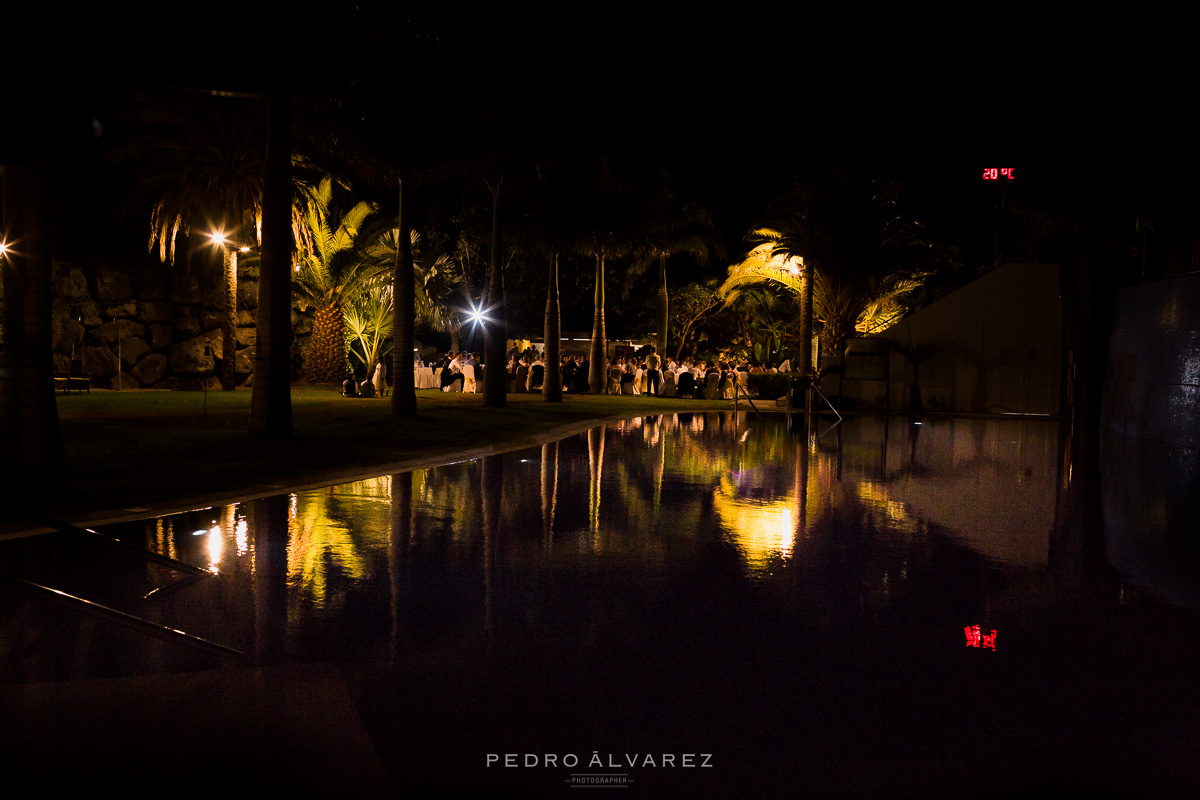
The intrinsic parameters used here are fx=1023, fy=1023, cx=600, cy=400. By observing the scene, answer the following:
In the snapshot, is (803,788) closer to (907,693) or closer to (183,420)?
(907,693)

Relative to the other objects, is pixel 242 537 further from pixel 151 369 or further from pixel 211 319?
pixel 211 319

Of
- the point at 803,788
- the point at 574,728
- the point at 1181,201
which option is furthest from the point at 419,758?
the point at 1181,201

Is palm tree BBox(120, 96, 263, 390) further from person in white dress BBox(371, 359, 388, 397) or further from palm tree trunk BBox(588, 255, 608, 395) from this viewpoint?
palm tree trunk BBox(588, 255, 608, 395)

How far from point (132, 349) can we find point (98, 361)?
1158mm

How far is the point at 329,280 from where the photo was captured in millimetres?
40062

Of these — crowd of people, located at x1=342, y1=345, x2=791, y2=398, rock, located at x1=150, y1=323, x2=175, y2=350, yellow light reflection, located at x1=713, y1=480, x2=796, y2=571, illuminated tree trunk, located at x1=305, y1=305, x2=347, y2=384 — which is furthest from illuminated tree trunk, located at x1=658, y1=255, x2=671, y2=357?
yellow light reflection, located at x1=713, y1=480, x2=796, y2=571

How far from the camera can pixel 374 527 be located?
9.17 meters

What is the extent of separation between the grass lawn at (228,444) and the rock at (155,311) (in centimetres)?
612

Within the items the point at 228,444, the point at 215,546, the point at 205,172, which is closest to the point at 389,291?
the point at 205,172

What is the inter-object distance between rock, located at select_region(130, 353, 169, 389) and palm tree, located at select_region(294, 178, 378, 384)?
6110 mm

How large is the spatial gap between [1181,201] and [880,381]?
1025 centimetres

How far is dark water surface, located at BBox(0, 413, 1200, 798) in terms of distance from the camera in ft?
12.5

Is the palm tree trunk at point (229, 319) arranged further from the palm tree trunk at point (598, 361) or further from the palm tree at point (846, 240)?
the palm tree at point (846, 240)

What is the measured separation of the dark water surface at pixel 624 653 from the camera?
382cm
